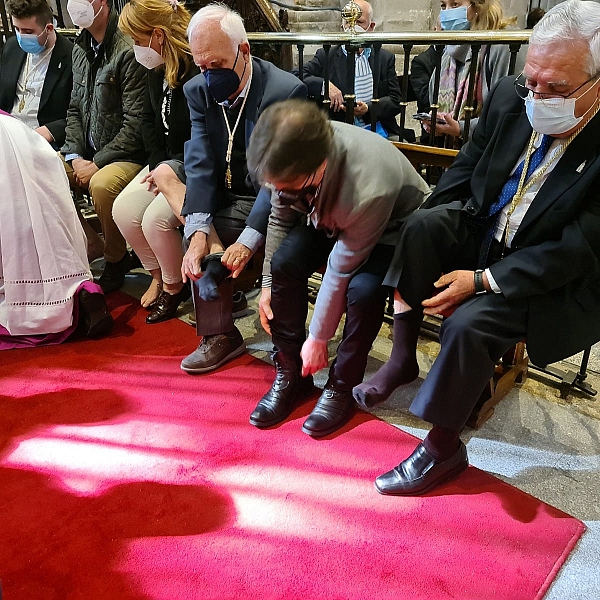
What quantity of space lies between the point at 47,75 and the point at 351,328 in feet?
8.94

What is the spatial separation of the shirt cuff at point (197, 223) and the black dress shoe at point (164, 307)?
0.61 meters

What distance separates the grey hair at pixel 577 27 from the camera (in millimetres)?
1422

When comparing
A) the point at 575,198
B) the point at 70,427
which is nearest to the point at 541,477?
the point at 575,198

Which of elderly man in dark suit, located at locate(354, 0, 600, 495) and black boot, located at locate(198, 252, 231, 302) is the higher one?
elderly man in dark suit, located at locate(354, 0, 600, 495)

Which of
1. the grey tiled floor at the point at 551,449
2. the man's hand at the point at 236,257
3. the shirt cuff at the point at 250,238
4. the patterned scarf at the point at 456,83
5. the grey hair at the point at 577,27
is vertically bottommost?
the grey tiled floor at the point at 551,449

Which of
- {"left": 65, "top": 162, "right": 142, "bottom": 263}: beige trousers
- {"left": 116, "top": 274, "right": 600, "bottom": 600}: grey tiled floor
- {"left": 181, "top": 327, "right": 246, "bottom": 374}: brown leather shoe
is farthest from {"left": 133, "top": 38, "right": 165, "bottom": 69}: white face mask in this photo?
{"left": 116, "top": 274, "right": 600, "bottom": 600}: grey tiled floor

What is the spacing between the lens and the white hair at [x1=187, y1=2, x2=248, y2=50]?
215cm

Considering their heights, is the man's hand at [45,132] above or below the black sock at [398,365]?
above

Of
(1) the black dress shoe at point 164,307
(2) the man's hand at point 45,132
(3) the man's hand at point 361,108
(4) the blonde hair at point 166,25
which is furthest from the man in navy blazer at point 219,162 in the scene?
(2) the man's hand at point 45,132

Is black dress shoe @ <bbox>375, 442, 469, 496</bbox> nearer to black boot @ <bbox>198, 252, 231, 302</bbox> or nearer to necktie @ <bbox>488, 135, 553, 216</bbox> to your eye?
necktie @ <bbox>488, 135, 553, 216</bbox>

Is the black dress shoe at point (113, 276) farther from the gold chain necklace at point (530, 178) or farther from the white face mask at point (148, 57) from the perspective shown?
the gold chain necklace at point (530, 178)

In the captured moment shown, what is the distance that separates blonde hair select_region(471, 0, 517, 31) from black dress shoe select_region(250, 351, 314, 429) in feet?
6.21

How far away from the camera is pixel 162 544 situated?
168cm

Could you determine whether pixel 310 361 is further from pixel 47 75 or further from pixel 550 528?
pixel 47 75
